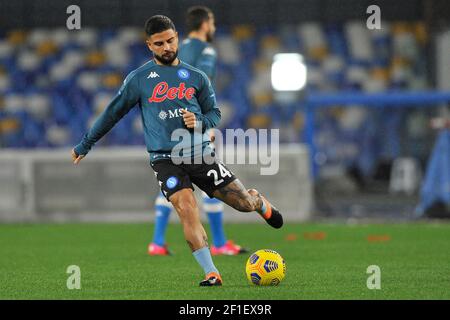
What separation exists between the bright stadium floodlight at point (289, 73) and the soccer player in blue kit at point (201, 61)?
11.5 meters

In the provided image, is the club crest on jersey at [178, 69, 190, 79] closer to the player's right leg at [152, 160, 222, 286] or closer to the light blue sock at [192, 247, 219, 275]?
the player's right leg at [152, 160, 222, 286]

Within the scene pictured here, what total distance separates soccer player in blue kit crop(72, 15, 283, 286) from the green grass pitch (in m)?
0.59

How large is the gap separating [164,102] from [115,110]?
43cm

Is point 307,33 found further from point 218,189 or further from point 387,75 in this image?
point 218,189

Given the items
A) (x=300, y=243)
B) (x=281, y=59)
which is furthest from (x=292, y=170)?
(x=281, y=59)

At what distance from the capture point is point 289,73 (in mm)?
22406

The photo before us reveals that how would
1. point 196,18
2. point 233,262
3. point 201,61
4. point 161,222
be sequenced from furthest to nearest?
point 161,222
point 196,18
point 201,61
point 233,262

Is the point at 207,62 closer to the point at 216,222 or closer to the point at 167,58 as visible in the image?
the point at 216,222

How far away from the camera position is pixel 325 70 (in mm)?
23297

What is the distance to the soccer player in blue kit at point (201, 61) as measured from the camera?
33.6ft

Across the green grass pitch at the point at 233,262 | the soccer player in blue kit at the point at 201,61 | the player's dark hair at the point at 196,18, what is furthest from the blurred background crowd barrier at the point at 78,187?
the player's dark hair at the point at 196,18

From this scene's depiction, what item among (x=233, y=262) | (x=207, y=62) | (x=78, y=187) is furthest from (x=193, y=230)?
(x=78, y=187)

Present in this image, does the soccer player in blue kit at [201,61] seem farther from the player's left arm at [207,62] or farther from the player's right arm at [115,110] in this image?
the player's right arm at [115,110]

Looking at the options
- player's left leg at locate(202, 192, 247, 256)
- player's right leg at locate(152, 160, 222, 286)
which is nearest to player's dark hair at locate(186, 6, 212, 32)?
player's left leg at locate(202, 192, 247, 256)
